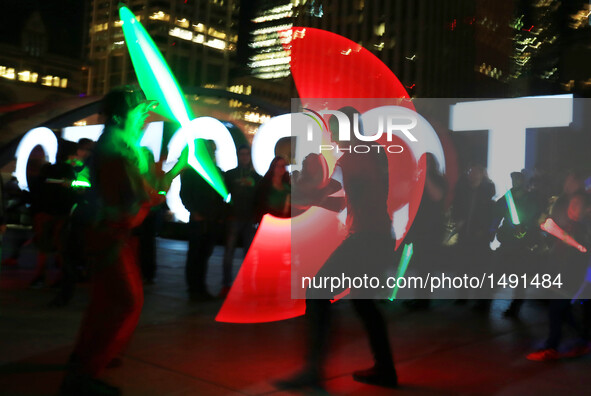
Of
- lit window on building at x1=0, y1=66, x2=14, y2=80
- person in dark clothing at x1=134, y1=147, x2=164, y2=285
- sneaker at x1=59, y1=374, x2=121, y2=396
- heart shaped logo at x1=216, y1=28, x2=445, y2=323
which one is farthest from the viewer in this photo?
lit window on building at x1=0, y1=66, x2=14, y2=80

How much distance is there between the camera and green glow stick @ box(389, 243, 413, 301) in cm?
740

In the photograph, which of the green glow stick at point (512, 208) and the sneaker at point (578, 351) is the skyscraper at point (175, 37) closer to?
the green glow stick at point (512, 208)

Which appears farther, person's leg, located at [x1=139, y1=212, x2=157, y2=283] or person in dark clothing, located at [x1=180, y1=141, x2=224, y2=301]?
person's leg, located at [x1=139, y1=212, x2=157, y2=283]

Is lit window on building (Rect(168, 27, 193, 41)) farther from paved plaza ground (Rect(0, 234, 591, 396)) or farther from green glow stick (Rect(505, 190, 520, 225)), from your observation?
green glow stick (Rect(505, 190, 520, 225))

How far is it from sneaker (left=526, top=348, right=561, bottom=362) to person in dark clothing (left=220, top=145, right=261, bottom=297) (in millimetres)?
3776

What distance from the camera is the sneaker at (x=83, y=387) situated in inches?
134

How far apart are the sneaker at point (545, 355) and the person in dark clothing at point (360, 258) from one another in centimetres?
157

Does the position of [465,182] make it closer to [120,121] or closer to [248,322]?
[248,322]

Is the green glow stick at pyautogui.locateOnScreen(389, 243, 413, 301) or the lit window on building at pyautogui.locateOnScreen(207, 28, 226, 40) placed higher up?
the lit window on building at pyautogui.locateOnScreen(207, 28, 226, 40)

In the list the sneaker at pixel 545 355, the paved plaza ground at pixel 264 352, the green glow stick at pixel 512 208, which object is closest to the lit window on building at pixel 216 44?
the green glow stick at pixel 512 208

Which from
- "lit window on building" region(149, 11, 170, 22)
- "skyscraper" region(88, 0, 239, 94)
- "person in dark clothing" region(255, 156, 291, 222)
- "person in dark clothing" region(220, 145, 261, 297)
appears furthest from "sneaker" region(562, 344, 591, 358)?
"lit window on building" region(149, 11, 170, 22)

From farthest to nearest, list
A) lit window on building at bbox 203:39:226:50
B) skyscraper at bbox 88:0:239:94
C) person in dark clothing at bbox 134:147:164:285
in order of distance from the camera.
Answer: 1. lit window on building at bbox 203:39:226:50
2. skyscraper at bbox 88:0:239:94
3. person in dark clothing at bbox 134:147:164:285

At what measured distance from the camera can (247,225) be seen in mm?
7531

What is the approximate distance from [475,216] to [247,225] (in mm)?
2968
